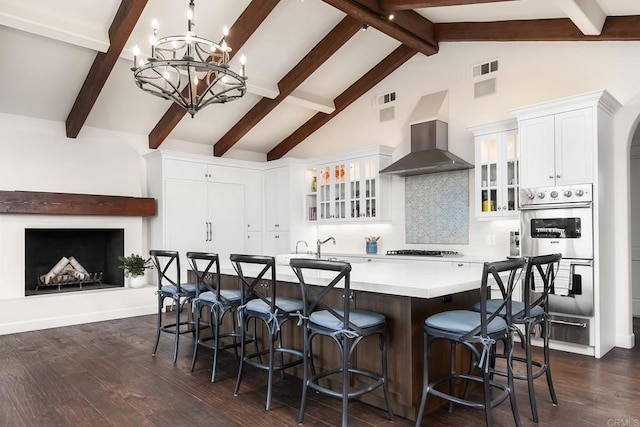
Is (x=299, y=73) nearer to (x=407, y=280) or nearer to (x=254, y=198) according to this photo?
(x=254, y=198)

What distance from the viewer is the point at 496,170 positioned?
5062 mm

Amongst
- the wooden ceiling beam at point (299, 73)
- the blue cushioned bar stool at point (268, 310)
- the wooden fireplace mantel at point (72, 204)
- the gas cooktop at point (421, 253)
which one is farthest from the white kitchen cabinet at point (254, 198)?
the blue cushioned bar stool at point (268, 310)

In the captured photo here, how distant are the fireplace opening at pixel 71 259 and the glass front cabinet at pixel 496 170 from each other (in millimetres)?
5112

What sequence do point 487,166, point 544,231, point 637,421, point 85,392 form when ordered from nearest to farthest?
point 637,421 → point 85,392 → point 544,231 → point 487,166

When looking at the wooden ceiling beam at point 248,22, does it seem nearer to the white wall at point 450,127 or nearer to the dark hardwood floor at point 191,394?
the white wall at point 450,127

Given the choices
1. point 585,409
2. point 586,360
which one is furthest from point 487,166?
point 585,409

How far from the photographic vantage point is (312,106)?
6.98m

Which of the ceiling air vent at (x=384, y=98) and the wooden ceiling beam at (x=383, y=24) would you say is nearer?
the wooden ceiling beam at (x=383, y=24)

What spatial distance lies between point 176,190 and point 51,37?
2664 mm

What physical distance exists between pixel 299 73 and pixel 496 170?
2.97m

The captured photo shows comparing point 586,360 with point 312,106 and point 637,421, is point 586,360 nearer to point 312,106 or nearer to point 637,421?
point 637,421

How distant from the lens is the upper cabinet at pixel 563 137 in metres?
4.11

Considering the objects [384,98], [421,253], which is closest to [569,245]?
[421,253]

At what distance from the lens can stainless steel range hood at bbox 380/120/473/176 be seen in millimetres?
5482
